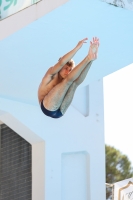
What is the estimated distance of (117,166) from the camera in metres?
26.8

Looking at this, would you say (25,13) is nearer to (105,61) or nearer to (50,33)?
(50,33)

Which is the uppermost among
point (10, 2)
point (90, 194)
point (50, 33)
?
point (10, 2)

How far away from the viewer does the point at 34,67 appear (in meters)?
11.1

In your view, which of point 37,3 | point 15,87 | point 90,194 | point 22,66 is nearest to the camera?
point 37,3

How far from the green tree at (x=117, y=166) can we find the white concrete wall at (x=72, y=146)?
1327cm

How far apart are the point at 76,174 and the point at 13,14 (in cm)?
413

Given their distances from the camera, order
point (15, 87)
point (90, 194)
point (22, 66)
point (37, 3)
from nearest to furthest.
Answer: point (37, 3)
point (22, 66)
point (15, 87)
point (90, 194)

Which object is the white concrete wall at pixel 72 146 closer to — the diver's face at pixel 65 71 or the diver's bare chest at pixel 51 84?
the diver's bare chest at pixel 51 84

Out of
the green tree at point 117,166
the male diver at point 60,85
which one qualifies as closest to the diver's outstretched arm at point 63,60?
the male diver at point 60,85

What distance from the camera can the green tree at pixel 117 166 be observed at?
86.7ft

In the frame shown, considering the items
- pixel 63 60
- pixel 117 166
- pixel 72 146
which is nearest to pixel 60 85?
pixel 63 60

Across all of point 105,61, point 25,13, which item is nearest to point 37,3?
point 25,13

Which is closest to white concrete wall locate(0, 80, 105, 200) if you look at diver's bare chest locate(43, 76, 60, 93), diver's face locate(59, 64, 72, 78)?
diver's bare chest locate(43, 76, 60, 93)

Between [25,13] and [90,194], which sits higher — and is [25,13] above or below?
above
